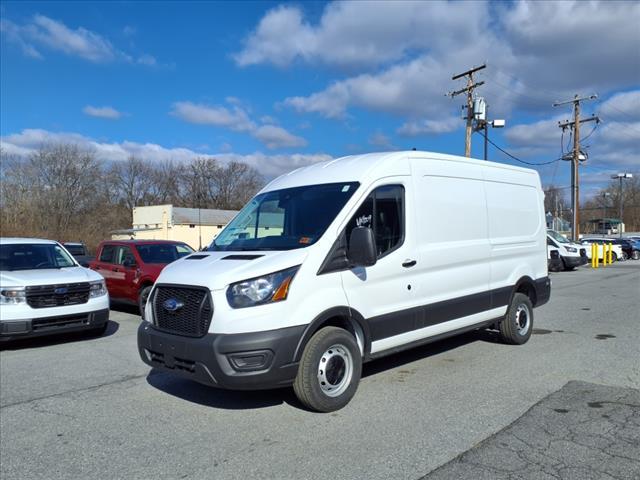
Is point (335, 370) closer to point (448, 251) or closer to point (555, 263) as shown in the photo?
point (448, 251)

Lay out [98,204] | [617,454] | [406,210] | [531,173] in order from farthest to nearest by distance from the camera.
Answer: [98,204]
[531,173]
[406,210]
[617,454]

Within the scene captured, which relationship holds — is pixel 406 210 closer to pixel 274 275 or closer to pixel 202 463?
pixel 274 275

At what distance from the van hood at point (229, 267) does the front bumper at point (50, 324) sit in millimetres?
3866

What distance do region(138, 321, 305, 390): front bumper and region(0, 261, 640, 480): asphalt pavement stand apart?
17.2 inches

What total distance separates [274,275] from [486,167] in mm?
3903

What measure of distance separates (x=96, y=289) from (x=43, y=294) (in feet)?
2.96

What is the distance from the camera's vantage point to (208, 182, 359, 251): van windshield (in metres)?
5.19

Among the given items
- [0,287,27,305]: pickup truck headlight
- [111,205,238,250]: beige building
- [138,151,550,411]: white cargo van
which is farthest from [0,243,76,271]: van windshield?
[111,205,238,250]: beige building

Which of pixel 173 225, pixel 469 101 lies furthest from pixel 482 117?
pixel 173 225

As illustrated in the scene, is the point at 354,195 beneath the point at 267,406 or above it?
above

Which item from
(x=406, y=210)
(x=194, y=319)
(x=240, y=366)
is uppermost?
(x=406, y=210)

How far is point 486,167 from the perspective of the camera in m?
7.16

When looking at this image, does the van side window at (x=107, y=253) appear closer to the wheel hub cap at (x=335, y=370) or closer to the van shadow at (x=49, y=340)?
the van shadow at (x=49, y=340)

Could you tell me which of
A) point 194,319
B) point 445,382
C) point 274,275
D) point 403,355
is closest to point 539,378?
point 445,382
